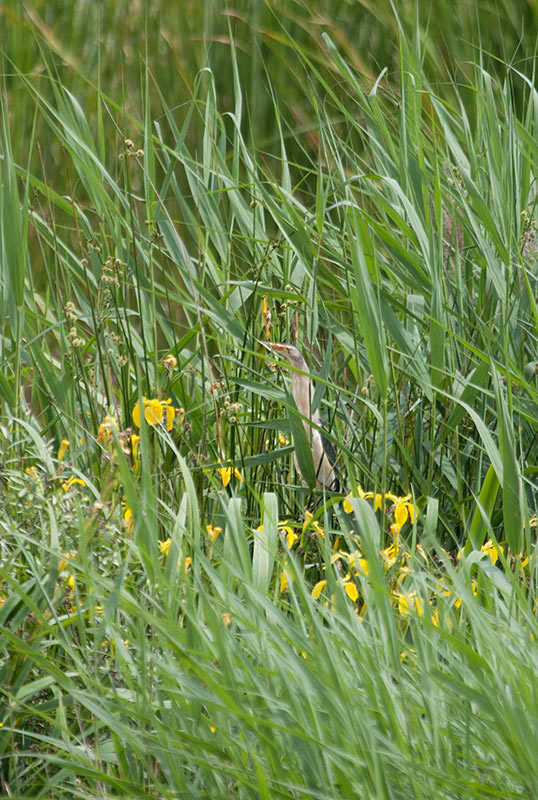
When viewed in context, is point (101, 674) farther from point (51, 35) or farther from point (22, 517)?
point (51, 35)

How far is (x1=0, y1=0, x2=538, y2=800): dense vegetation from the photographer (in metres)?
1.11

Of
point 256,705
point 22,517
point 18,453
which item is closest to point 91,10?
point 18,453

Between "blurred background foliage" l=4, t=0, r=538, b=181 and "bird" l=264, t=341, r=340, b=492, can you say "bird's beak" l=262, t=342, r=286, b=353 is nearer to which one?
"bird" l=264, t=341, r=340, b=492

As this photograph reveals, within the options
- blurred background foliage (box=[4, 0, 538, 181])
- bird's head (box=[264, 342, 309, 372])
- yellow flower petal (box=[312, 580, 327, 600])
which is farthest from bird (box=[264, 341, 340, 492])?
blurred background foliage (box=[4, 0, 538, 181])

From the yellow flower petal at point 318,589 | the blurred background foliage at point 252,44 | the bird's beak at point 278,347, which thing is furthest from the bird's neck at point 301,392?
the blurred background foliage at point 252,44

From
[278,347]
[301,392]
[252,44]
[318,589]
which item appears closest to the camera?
[318,589]

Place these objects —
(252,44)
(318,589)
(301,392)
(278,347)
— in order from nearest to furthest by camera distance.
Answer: (318,589) < (278,347) < (301,392) < (252,44)

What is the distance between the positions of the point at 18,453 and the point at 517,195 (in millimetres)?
1263

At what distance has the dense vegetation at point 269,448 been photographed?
111cm

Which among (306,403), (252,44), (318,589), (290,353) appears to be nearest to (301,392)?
(306,403)

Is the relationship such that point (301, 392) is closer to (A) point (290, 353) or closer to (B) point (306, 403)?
(B) point (306, 403)

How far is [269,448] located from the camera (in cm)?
213

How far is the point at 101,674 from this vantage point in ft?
4.51

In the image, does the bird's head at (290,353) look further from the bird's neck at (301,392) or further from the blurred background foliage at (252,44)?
the blurred background foliage at (252,44)
